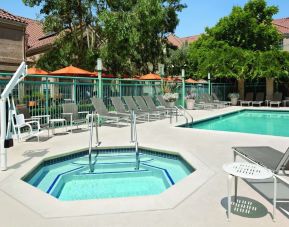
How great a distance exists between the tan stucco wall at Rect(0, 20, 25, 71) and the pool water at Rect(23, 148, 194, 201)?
17.0 metres

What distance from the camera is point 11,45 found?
21.9 m

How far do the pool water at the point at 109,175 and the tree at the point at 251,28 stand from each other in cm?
2078

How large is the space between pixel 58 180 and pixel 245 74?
19.9 metres

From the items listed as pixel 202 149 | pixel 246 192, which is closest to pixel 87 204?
pixel 246 192

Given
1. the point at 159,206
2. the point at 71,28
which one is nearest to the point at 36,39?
the point at 71,28

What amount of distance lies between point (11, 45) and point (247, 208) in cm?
2197

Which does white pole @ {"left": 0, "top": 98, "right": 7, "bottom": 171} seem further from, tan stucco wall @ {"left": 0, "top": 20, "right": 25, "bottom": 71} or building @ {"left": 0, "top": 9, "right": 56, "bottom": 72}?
tan stucco wall @ {"left": 0, "top": 20, "right": 25, "bottom": 71}

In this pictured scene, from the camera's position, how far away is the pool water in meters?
5.35

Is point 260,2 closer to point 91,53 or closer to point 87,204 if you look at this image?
point 91,53

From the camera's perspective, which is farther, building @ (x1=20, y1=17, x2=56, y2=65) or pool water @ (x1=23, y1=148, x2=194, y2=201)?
building @ (x1=20, y1=17, x2=56, y2=65)

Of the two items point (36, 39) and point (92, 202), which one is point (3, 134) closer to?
point (92, 202)

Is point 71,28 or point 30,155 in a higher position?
point 71,28

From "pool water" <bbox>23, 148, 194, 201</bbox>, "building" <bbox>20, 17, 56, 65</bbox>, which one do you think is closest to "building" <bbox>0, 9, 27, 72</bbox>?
"building" <bbox>20, 17, 56, 65</bbox>

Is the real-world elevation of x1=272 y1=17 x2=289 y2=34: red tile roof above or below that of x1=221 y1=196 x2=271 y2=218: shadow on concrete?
above
